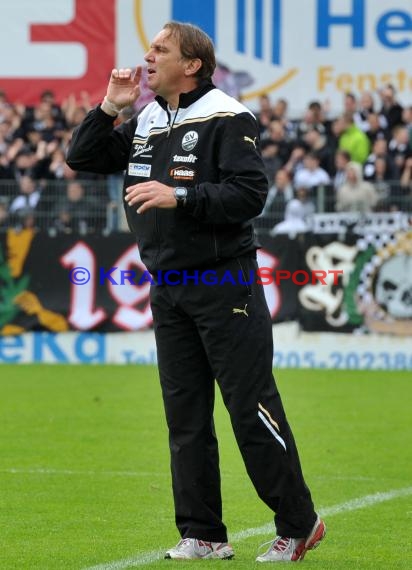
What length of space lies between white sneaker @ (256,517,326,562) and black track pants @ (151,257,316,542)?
0.12 feet

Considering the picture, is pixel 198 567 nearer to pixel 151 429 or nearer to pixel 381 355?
pixel 151 429

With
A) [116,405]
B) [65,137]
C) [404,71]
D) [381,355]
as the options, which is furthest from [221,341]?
[404,71]

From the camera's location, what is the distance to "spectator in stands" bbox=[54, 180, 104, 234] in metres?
17.6

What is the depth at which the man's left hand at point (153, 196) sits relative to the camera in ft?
19.9

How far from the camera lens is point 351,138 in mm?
19688

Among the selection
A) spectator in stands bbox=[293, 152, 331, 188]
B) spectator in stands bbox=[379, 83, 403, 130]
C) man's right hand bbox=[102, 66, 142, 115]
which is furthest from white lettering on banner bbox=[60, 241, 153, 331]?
man's right hand bbox=[102, 66, 142, 115]

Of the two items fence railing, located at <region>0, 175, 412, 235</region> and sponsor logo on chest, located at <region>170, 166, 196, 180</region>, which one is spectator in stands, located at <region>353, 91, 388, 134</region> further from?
sponsor logo on chest, located at <region>170, 166, 196, 180</region>

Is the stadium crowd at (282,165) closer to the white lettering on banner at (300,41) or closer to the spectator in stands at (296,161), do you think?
the spectator in stands at (296,161)

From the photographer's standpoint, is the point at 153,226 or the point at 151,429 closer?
the point at 153,226

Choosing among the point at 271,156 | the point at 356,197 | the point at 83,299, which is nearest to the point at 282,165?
the point at 271,156

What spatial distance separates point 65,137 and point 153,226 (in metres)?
15.0

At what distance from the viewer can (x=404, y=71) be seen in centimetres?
2255

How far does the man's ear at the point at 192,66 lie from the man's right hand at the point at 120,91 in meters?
0.26

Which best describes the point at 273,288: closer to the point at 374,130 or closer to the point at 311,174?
the point at 311,174
